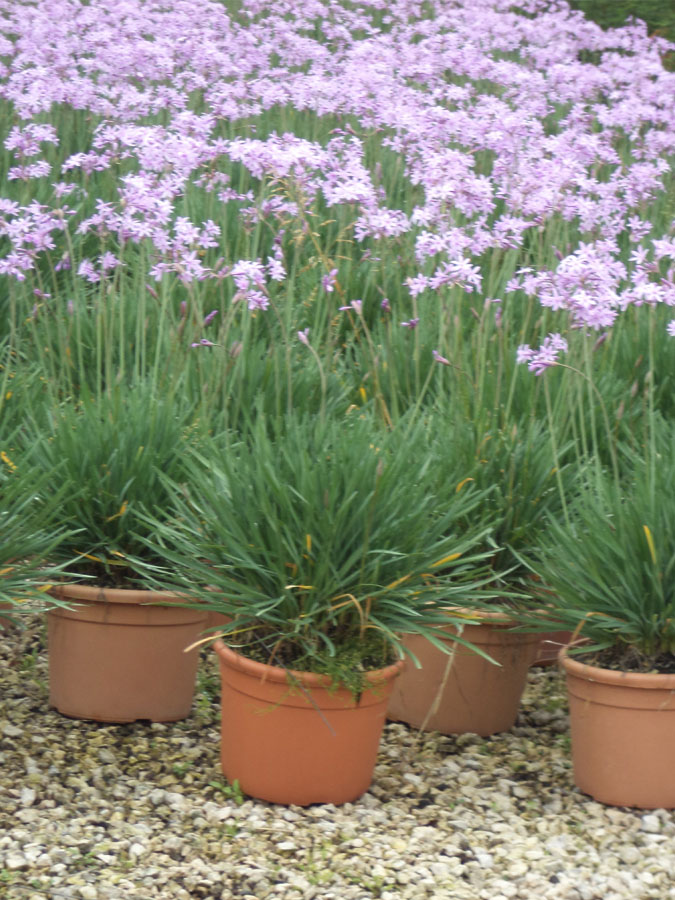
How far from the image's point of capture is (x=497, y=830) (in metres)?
2.45

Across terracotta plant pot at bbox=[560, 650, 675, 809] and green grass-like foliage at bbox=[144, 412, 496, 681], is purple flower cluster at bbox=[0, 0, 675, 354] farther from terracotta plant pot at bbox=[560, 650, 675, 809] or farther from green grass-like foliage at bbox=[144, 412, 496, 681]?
terracotta plant pot at bbox=[560, 650, 675, 809]

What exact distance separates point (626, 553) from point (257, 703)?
2.75ft

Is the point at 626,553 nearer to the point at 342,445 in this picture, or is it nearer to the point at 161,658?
the point at 342,445

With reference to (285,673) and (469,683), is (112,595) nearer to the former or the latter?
(285,673)

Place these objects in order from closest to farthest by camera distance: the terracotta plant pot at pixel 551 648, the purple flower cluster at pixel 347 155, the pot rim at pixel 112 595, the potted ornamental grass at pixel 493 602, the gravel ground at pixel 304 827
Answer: the gravel ground at pixel 304 827 → the pot rim at pixel 112 595 → the potted ornamental grass at pixel 493 602 → the purple flower cluster at pixel 347 155 → the terracotta plant pot at pixel 551 648

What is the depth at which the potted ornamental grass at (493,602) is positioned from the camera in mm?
2752

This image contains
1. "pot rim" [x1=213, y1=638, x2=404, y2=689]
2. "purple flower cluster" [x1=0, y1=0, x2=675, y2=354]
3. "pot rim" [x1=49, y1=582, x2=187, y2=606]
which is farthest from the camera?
"purple flower cluster" [x1=0, y1=0, x2=675, y2=354]

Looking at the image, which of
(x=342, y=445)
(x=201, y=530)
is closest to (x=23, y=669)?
(x=201, y=530)

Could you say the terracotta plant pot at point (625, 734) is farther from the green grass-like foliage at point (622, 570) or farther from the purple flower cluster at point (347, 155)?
the purple flower cluster at point (347, 155)

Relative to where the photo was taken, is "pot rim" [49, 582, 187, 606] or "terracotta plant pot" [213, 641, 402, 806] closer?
"terracotta plant pot" [213, 641, 402, 806]

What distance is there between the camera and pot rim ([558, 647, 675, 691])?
7.94 ft

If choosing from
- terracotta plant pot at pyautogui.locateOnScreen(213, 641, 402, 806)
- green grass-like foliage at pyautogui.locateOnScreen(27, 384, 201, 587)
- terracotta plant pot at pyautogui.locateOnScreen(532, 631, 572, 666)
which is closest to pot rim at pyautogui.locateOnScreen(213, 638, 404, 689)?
terracotta plant pot at pyautogui.locateOnScreen(213, 641, 402, 806)

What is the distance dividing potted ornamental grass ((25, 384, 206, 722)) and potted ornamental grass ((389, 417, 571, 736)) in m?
0.56

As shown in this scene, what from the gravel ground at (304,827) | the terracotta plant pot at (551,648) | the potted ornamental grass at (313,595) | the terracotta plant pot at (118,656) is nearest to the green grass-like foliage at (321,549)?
the potted ornamental grass at (313,595)
